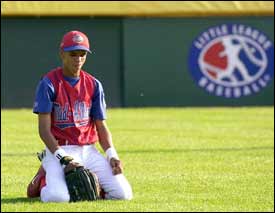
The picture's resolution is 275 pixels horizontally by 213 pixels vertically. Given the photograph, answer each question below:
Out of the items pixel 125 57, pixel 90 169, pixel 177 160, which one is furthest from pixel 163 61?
pixel 90 169

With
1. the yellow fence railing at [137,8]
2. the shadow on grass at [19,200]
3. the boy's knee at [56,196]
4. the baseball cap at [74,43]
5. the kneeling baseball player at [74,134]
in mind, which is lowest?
the shadow on grass at [19,200]

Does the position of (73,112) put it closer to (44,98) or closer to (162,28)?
(44,98)

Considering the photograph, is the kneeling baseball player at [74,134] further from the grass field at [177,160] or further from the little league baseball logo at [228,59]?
the little league baseball logo at [228,59]

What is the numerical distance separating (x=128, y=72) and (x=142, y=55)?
51 centimetres

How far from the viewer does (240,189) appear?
364 inches

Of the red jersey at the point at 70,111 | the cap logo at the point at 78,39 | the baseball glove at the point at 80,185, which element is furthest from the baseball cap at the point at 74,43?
the baseball glove at the point at 80,185

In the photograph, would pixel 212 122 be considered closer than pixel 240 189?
No

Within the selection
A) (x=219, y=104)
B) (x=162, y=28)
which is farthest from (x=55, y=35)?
(x=219, y=104)

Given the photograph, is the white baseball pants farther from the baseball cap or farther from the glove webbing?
the baseball cap

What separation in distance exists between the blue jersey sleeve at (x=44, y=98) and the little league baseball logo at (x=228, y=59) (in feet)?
46.8

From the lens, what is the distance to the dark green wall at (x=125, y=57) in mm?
22172

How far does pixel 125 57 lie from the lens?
2250 cm

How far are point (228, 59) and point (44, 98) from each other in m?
14.5

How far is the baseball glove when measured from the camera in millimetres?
8180
